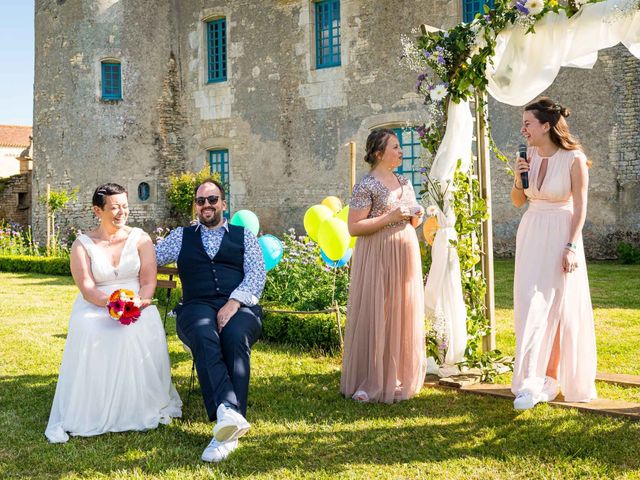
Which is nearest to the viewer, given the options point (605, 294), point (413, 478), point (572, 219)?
point (413, 478)

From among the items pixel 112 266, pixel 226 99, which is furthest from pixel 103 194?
pixel 226 99

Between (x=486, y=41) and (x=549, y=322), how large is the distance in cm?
197

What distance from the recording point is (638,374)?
5078 mm

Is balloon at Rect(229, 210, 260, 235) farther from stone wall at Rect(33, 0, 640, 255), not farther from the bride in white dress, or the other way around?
stone wall at Rect(33, 0, 640, 255)

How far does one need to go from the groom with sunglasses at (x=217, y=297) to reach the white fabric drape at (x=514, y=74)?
1371mm

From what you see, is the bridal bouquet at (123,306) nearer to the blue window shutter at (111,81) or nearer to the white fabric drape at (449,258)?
the white fabric drape at (449,258)

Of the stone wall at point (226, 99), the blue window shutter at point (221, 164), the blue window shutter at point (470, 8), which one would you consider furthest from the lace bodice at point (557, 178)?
the blue window shutter at point (221, 164)

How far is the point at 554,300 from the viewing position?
4.11 metres

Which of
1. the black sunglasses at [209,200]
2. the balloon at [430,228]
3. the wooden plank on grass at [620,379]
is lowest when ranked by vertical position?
the wooden plank on grass at [620,379]

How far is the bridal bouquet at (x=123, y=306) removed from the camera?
4039 mm

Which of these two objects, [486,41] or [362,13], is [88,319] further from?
[362,13]

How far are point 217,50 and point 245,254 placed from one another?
14.0 m

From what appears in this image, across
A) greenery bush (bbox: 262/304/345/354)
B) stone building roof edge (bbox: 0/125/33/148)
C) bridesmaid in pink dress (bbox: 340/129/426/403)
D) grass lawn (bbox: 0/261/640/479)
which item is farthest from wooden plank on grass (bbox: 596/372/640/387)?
stone building roof edge (bbox: 0/125/33/148)

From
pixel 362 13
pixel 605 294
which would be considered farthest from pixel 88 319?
pixel 362 13
